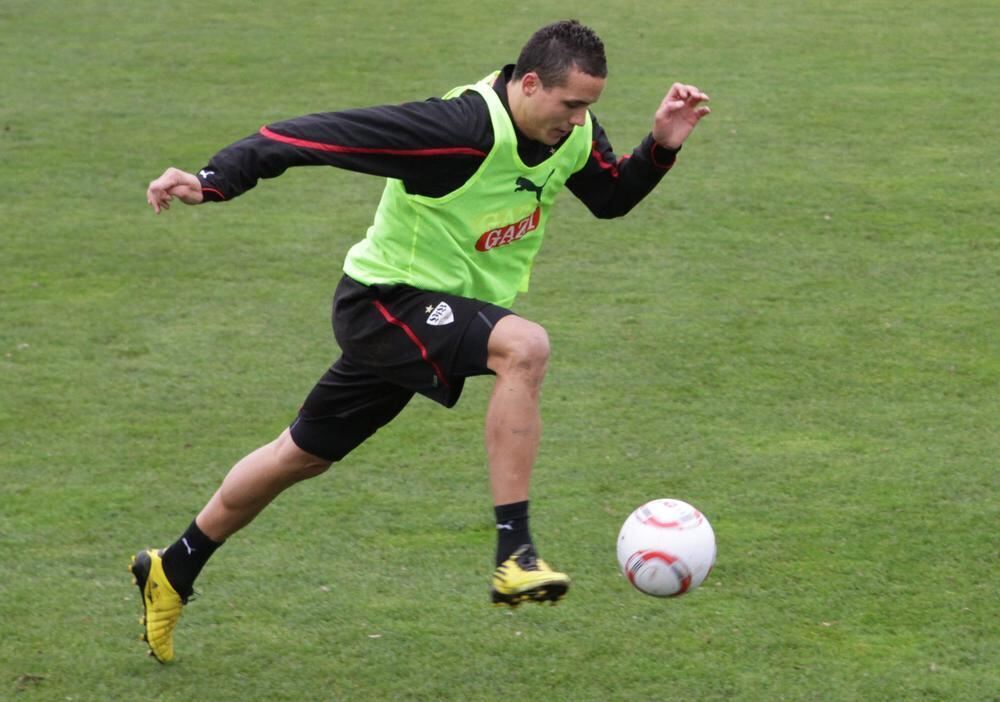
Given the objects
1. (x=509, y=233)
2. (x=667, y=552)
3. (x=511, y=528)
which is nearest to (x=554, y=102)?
(x=509, y=233)

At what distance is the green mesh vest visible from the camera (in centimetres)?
503

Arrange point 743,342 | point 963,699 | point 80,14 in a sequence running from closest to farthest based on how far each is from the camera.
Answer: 1. point 963,699
2. point 743,342
3. point 80,14

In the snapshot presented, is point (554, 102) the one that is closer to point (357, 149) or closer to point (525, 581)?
point (357, 149)

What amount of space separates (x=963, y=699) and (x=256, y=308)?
5.30 meters

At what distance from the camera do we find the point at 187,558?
18.1 feet

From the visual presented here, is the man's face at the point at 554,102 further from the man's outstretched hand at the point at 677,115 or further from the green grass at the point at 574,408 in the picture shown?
the green grass at the point at 574,408

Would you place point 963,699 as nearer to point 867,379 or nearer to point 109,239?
point 867,379

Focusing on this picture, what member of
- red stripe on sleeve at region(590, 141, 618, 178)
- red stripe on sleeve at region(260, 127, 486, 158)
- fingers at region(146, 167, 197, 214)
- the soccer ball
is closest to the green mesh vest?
red stripe on sleeve at region(260, 127, 486, 158)

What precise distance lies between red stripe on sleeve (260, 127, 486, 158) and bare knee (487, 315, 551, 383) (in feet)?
1.96

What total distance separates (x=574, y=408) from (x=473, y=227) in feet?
9.01

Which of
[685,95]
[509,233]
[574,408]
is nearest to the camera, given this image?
[509,233]

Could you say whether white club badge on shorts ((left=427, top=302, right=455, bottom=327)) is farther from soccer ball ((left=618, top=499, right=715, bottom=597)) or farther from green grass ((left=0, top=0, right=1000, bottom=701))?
green grass ((left=0, top=0, right=1000, bottom=701))

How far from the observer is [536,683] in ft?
17.0

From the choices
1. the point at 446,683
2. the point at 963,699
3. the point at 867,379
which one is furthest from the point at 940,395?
the point at 446,683
